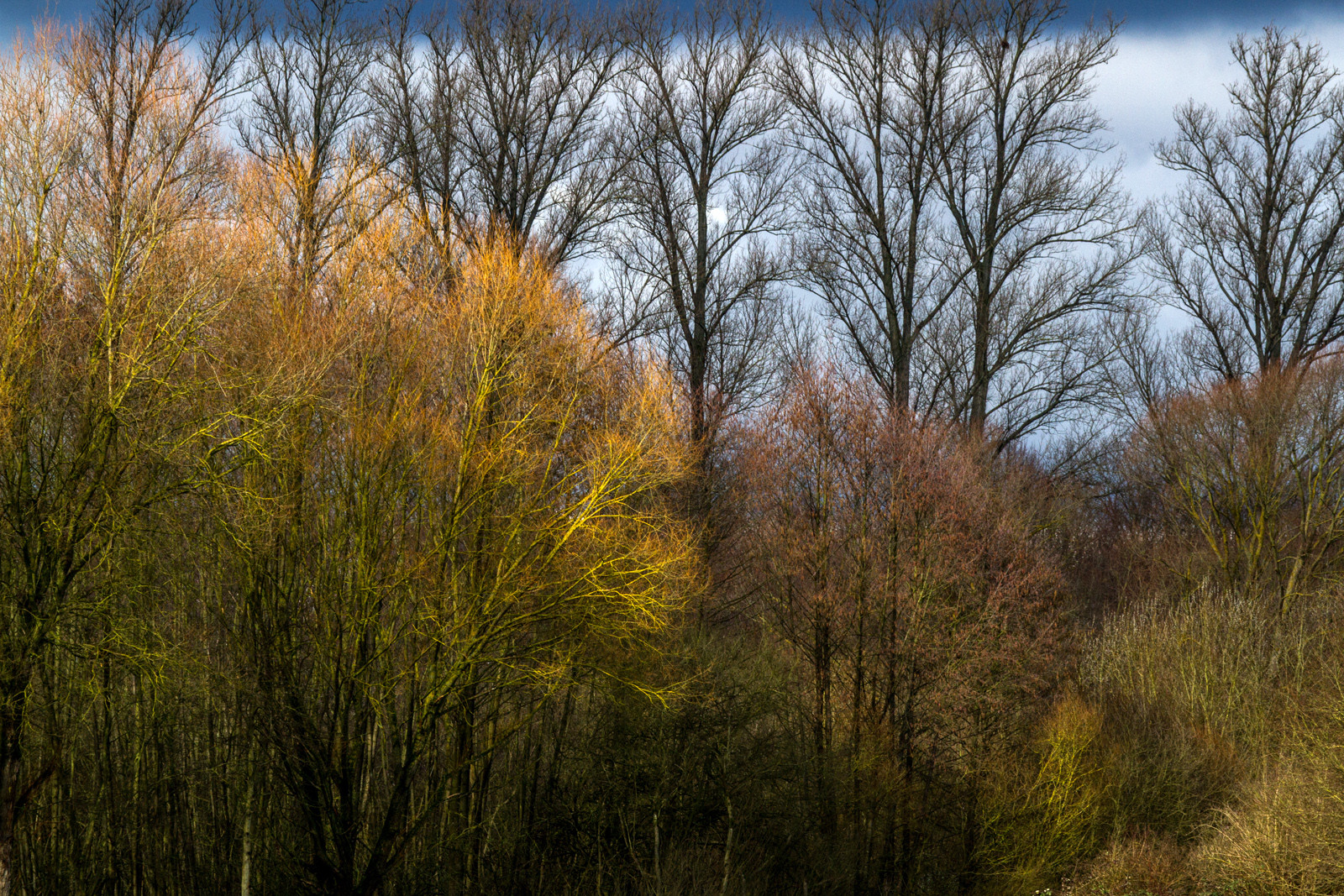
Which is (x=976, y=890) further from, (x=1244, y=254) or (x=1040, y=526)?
(x=1244, y=254)

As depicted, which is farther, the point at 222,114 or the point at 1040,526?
the point at 1040,526

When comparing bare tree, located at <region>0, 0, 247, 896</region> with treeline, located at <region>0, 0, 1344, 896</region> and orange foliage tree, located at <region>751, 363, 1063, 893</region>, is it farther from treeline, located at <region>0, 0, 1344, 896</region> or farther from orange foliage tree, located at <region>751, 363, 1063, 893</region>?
orange foliage tree, located at <region>751, 363, 1063, 893</region>

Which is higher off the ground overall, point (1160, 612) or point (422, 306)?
point (422, 306)

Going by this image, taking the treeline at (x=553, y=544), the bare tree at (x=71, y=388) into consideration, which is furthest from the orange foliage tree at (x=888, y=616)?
the bare tree at (x=71, y=388)

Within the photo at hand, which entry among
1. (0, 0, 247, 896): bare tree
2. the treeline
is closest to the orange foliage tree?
the treeline

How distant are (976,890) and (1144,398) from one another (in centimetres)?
2077

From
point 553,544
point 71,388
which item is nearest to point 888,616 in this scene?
point 553,544

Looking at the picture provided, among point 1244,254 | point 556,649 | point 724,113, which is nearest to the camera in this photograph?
point 556,649

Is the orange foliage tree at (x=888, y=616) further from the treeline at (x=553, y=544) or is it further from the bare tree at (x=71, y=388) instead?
the bare tree at (x=71, y=388)

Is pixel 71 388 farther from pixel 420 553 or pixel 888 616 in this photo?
pixel 888 616

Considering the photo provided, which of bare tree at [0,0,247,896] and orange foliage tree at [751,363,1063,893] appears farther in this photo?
orange foliage tree at [751,363,1063,893]

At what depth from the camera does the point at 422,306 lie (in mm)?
17531

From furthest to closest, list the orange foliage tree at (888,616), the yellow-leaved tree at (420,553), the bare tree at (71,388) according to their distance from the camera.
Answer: the orange foliage tree at (888,616) → the yellow-leaved tree at (420,553) → the bare tree at (71,388)

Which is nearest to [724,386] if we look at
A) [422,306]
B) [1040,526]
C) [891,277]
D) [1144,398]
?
[891,277]
